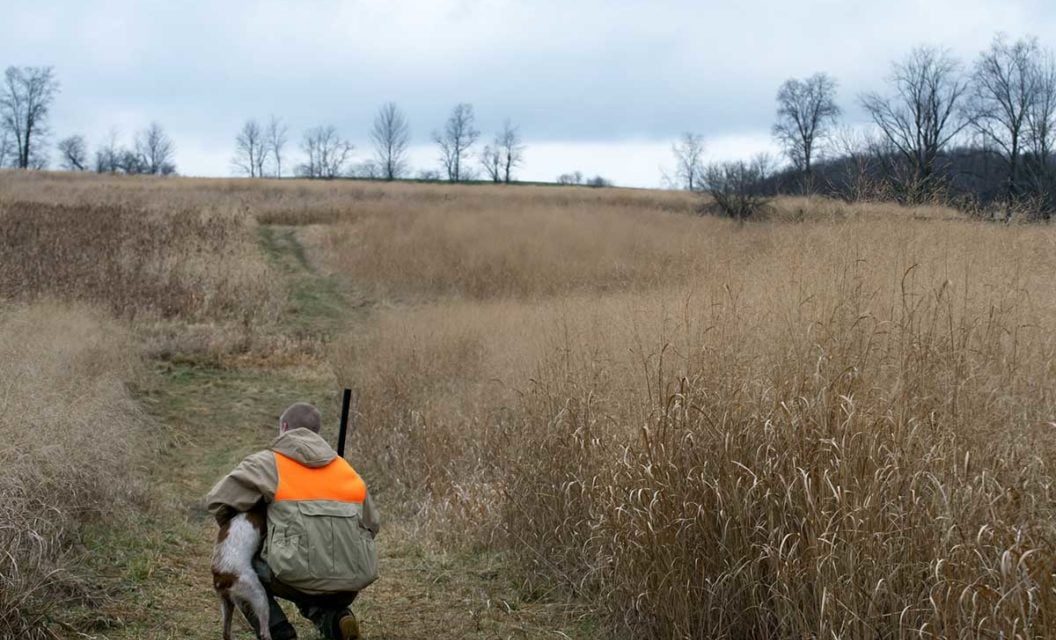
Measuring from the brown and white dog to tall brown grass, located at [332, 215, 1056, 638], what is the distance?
6.39 ft

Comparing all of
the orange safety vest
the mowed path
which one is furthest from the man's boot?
the mowed path

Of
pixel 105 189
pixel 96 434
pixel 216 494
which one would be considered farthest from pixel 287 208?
pixel 216 494

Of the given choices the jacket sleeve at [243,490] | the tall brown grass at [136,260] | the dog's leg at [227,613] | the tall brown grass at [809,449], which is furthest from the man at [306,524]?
the tall brown grass at [136,260]

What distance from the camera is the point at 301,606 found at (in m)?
5.35

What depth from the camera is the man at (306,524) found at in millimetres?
5047

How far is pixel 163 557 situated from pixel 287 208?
30920mm

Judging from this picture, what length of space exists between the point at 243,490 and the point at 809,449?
2.94m

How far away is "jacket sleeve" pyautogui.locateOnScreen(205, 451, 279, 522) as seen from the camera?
507 cm

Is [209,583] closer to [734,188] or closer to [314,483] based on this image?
[314,483]

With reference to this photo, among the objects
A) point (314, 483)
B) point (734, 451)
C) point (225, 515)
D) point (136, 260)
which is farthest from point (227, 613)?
point (136, 260)

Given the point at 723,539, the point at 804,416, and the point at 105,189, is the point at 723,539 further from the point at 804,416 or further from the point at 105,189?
the point at 105,189

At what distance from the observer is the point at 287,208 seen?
37.2 meters

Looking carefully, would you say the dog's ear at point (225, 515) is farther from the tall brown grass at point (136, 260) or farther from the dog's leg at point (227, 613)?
the tall brown grass at point (136, 260)

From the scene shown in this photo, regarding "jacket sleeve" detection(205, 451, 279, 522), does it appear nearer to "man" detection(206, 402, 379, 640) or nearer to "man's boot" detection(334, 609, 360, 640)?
"man" detection(206, 402, 379, 640)
